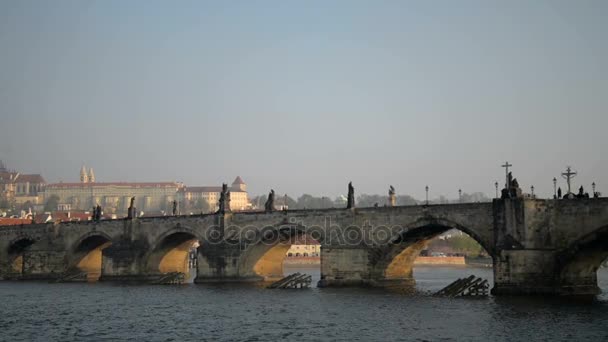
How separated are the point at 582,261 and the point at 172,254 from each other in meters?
46.7

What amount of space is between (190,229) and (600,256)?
3918 cm

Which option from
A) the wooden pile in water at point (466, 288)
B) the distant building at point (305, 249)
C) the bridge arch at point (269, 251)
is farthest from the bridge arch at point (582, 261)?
the distant building at point (305, 249)

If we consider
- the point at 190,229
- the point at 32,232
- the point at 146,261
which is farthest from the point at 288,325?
the point at 32,232

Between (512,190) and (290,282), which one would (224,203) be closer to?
(290,282)

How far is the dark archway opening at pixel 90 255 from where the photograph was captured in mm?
92581

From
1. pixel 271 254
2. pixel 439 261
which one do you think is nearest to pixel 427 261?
pixel 439 261

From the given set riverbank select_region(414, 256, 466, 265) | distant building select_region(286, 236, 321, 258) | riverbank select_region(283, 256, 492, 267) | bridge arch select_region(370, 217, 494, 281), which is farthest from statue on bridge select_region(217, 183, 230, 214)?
distant building select_region(286, 236, 321, 258)

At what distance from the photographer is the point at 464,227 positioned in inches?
2253

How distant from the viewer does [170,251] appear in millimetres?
85812

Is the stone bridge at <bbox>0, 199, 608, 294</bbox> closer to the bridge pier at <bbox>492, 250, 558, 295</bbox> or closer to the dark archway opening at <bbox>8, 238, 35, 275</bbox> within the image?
the bridge pier at <bbox>492, 250, 558, 295</bbox>

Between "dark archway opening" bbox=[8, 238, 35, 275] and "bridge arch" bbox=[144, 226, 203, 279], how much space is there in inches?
790

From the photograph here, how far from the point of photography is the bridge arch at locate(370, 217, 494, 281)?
61.0 m

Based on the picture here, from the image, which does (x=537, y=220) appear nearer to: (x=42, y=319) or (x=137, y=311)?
(x=137, y=311)

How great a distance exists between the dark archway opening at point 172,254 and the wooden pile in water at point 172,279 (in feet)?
7.38
